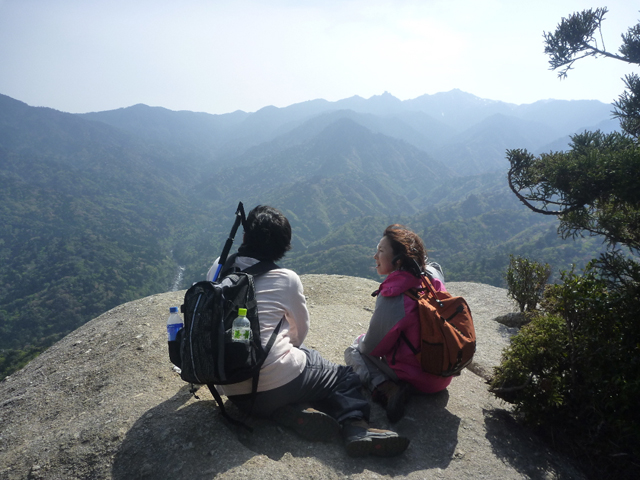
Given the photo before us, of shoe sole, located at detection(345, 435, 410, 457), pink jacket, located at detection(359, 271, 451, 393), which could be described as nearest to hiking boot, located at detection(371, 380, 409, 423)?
pink jacket, located at detection(359, 271, 451, 393)

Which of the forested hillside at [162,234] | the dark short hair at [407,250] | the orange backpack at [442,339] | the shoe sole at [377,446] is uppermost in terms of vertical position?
the dark short hair at [407,250]

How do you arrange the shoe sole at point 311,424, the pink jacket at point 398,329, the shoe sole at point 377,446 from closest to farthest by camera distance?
the shoe sole at point 377,446 → the shoe sole at point 311,424 → the pink jacket at point 398,329

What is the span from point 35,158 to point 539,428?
250128 mm

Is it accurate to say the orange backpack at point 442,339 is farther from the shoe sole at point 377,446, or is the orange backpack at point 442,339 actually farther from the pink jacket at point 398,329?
the shoe sole at point 377,446

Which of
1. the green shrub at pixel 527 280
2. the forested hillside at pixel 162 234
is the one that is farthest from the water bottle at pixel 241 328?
the forested hillside at pixel 162 234

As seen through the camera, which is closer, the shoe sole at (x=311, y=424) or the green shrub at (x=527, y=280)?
the shoe sole at (x=311, y=424)

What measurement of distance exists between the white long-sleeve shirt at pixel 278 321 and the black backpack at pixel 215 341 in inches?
5.8

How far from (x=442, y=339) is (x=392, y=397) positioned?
764 mm

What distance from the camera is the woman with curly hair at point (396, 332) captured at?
326cm

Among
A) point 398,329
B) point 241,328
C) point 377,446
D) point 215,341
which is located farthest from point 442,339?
point 215,341

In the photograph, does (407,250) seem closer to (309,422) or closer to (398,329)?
(398,329)

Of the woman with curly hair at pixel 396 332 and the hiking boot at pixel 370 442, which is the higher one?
the woman with curly hair at pixel 396 332

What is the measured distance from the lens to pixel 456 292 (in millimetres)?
12492

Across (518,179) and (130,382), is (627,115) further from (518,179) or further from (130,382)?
(130,382)
